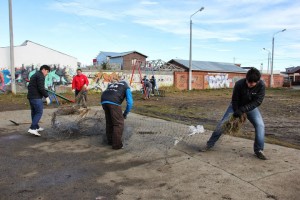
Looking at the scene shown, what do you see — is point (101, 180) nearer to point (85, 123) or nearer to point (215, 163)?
point (215, 163)

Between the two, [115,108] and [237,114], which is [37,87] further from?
[237,114]

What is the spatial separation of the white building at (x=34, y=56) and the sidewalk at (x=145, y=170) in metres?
18.2

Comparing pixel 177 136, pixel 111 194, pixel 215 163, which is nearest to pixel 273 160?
pixel 215 163

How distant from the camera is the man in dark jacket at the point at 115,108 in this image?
21.0 ft

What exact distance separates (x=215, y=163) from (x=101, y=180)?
1.97 m

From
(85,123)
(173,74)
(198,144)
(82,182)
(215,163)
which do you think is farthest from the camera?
(173,74)

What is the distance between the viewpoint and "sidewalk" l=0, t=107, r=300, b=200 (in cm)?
413

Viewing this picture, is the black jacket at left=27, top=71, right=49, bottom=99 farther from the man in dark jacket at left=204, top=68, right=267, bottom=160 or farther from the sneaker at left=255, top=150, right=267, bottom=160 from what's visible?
the sneaker at left=255, top=150, right=267, bottom=160

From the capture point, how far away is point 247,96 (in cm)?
554

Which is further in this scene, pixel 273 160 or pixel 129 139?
pixel 129 139

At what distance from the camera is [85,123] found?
7715mm

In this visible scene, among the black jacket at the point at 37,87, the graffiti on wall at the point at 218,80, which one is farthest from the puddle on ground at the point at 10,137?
the graffiti on wall at the point at 218,80

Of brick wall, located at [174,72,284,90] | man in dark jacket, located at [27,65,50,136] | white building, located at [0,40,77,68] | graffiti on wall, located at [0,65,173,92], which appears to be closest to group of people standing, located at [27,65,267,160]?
man in dark jacket, located at [27,65,50,136]

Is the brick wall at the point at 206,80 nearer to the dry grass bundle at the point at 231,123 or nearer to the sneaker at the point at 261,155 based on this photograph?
the dry grass bundle at the point at 231,123
